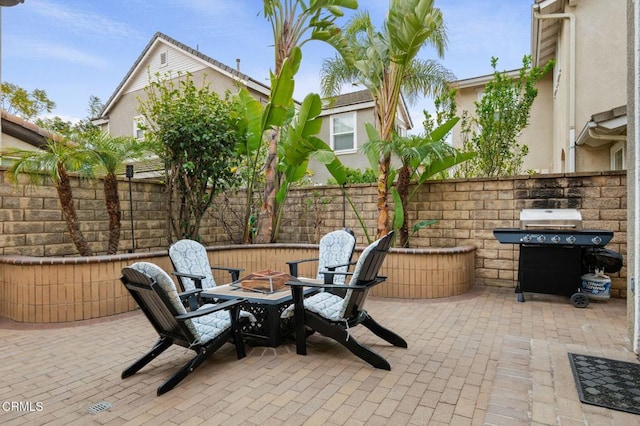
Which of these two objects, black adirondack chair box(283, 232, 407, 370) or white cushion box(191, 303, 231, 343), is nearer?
white cushion box(191, 303, 231, 343)

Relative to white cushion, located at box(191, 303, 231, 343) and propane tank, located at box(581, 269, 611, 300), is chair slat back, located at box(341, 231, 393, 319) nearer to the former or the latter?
white cushion, located at box(191, 303, 231, 343)

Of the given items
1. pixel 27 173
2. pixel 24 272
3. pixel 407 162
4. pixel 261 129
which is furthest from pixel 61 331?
pixel 407 162

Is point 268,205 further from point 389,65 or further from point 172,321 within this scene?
point 172,321

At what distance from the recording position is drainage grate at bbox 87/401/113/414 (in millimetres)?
2824

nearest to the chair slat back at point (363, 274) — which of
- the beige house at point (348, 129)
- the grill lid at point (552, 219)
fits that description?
the grill lid at point (552, 219)

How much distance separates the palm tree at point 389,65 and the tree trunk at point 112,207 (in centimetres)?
461

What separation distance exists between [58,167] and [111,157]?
0.73 m

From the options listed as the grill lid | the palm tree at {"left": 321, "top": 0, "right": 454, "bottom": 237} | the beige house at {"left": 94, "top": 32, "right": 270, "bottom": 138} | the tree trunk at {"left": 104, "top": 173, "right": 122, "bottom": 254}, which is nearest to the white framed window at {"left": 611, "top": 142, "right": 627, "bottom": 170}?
the grill lid

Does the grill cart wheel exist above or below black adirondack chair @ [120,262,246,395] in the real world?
below

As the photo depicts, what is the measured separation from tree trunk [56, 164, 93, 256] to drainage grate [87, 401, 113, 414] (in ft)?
11.3

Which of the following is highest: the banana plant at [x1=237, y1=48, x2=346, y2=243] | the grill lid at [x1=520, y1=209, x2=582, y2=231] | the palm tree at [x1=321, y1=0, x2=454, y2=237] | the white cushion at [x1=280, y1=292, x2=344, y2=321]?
the palm tree at [x1=321, y1=0, x2=454, y2=237]

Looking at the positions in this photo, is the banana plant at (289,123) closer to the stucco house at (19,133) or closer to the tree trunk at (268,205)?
the tree trunk at (268,205)

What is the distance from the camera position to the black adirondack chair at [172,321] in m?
3.14

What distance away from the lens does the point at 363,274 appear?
12.2ft
